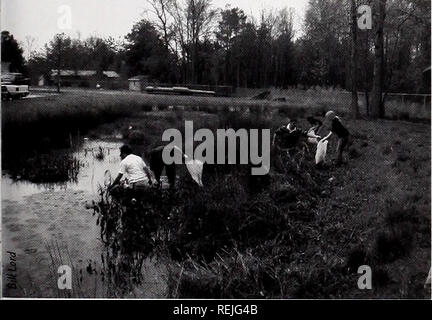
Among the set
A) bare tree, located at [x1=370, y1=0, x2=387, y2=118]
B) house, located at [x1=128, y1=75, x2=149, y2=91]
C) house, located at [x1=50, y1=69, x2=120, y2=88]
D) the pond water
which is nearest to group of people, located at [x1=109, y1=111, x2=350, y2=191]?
the pond water

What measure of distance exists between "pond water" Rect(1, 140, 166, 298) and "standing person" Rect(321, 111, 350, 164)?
12.5 feet

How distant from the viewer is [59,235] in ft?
23.9

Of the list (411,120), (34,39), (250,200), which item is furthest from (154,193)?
(411,120)

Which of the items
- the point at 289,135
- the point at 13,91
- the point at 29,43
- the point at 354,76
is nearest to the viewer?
the point at 29,43

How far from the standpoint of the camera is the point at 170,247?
7262mm

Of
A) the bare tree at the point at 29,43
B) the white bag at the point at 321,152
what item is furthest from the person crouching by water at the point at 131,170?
the white bag at the point at 321,152

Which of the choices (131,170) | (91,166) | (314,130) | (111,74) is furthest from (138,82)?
(314,130)

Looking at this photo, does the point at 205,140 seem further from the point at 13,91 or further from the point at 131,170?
the point at 13,91

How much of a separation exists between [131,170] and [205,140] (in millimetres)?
1356

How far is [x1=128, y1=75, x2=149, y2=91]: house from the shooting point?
26.1ft
